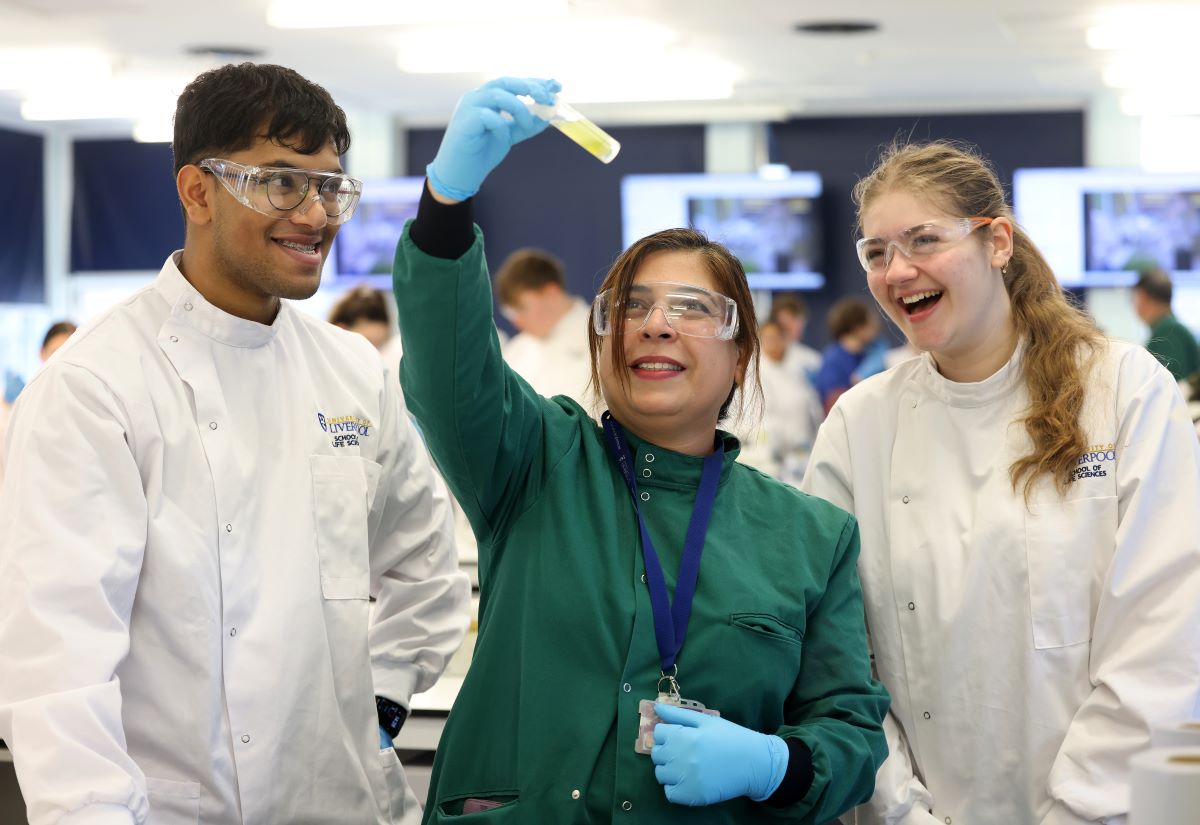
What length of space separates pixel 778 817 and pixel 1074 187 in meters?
9.21

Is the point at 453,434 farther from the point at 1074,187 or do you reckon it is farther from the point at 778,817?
the point at 1074,187

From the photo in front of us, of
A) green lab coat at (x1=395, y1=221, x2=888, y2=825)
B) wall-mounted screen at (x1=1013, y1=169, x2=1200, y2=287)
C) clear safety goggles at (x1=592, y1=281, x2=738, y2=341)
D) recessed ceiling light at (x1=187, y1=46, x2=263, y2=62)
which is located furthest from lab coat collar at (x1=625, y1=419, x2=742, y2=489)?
wall-mounted screen at (x1=1013, y1=169, x2=1200, y2=287)

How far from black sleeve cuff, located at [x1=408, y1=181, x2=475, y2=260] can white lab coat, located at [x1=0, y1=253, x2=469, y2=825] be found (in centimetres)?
56

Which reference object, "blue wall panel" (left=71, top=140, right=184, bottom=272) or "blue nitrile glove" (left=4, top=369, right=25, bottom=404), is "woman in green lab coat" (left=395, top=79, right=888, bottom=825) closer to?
"blue nitrile glove" (left=4, top=369, right=25, bottom=404)

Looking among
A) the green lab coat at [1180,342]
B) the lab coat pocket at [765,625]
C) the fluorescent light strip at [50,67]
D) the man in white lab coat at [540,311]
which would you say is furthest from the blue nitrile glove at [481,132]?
the fluorescent light strip at [50,67]

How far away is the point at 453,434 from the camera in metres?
1.79

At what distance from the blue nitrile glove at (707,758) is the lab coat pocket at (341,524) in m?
0.62

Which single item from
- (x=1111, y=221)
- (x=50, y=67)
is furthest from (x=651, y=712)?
(x=1111, y=221)

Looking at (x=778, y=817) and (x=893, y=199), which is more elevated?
(x=893, y=199)

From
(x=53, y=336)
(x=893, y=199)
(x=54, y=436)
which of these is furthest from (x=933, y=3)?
(x=54, y=436)

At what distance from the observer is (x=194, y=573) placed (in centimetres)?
199

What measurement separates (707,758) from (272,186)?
1121 millimetres

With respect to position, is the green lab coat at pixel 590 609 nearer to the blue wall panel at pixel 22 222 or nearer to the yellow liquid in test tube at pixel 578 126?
the yellow liquid in test tube at pixel 578 126

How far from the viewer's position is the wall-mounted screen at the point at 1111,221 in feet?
32.9
